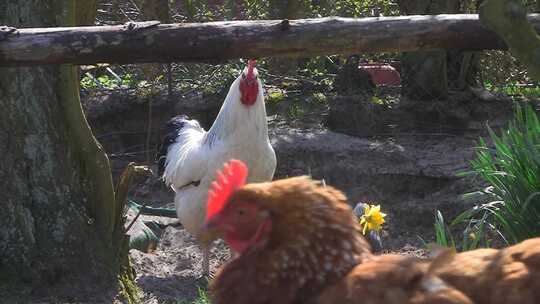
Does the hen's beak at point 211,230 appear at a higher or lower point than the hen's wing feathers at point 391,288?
higher

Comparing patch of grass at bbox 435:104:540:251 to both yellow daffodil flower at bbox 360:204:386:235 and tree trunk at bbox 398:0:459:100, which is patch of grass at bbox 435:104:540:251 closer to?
yellow daffodil flower at bbox 360:204:386:235

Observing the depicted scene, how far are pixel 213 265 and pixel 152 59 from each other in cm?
333

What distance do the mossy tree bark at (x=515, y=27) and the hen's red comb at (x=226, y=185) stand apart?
135 centimetres

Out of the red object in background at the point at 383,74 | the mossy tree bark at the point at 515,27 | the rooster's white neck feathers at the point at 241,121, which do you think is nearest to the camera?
the mossy tree bark at the point at 515,27

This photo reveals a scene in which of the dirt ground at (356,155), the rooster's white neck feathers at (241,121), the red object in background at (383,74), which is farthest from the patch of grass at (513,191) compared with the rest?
the red object in background at (383,74)

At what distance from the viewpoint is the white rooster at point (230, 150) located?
23.3ft

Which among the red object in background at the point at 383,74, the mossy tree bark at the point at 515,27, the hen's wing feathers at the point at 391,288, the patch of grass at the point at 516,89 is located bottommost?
the patch of grass at the point at 516,89

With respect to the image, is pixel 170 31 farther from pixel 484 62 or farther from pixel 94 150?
pixel 484 62

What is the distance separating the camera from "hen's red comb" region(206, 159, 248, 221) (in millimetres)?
2779

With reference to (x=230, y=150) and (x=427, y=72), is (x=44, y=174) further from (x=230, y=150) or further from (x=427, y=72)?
(x=427, y=72)

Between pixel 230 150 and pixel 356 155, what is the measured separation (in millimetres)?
2104

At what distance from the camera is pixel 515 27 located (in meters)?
3.56

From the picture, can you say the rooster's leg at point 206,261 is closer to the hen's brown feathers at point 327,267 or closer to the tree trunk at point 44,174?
the tree trunk at point 44,174

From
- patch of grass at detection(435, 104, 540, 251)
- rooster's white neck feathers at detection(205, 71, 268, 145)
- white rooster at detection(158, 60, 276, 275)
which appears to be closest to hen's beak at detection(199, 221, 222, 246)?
patch of grass at detection(435, 104, 540, 251)
